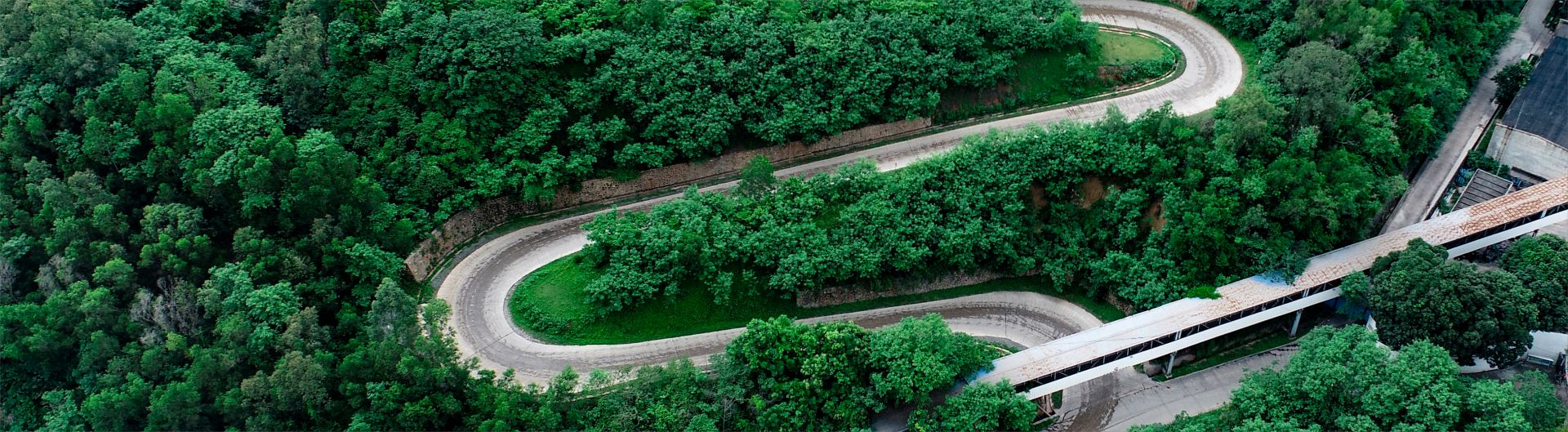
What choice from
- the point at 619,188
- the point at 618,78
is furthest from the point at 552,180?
the point at 618,78

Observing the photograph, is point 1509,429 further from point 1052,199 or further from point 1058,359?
point 1052,199

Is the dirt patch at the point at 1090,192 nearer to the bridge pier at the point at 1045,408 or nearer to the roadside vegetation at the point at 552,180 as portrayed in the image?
the roadside vegetation at the point at 552,180

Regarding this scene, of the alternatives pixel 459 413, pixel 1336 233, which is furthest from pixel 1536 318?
pixel 459 413

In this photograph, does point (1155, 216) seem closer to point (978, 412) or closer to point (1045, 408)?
point (1045, 408)

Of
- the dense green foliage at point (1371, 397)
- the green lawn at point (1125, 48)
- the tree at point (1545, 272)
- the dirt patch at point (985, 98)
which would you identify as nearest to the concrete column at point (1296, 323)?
the dense green foliage at point (1371, 397)

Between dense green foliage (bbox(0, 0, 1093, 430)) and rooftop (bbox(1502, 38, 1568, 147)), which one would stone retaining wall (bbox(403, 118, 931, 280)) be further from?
rooftop (bbox(1502, 38, 1568, 147))

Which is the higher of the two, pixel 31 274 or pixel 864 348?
pixel 31 274

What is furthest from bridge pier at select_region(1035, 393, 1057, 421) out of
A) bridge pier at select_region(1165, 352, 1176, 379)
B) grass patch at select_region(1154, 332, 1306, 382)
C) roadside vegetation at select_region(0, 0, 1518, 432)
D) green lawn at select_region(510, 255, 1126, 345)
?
green lawn at select_region(510, 255, 1126, 345)
